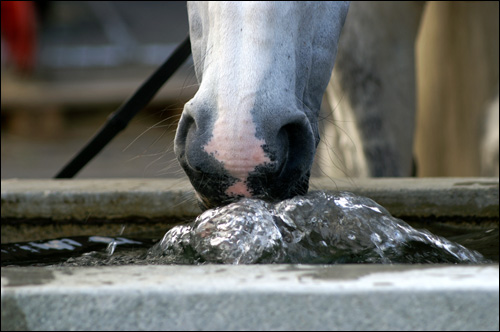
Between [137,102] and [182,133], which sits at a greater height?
[182,133]

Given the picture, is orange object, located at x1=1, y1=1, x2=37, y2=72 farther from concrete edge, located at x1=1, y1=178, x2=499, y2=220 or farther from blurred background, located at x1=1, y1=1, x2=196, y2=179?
concrete edge, located at x1=1, y1=178, x2=499, y2=220

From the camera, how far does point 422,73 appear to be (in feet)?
8.94

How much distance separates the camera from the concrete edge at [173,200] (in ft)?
5.44

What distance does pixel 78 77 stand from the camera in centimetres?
877

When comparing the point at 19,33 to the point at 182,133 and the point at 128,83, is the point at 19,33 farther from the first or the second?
the point at 182,133

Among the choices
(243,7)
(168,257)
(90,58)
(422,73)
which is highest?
(243,7)

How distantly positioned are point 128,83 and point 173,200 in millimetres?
6119

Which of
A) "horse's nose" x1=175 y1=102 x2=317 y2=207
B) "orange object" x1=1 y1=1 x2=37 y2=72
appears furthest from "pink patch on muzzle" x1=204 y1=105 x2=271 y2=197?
"orange object" x1=1 y1=1 x2=37 y2=72

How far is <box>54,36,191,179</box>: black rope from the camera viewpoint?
1.76m

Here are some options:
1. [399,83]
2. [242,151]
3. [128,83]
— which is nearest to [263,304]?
[242,151]

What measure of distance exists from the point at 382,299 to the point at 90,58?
30.0ft

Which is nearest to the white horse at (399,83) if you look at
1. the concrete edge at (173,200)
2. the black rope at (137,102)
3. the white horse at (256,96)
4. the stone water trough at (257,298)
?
the concrete edge at (173,200)

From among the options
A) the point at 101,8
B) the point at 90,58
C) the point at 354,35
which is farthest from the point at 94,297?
the point at 101,8

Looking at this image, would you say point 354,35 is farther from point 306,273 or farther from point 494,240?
point 306,273
